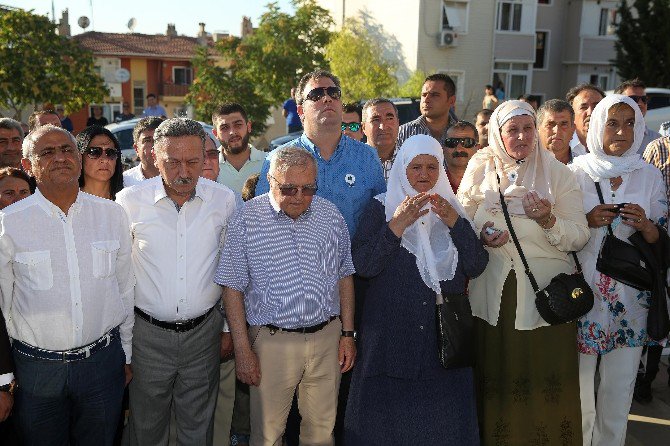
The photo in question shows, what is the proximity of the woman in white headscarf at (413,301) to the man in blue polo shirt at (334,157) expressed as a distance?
347mm

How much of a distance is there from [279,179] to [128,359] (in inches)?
51.9

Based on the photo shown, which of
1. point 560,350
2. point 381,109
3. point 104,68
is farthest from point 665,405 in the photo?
point 104,68

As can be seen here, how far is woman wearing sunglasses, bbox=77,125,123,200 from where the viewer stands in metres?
4.02

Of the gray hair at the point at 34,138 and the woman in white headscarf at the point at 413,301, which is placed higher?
the gray hair at the point at 34,138

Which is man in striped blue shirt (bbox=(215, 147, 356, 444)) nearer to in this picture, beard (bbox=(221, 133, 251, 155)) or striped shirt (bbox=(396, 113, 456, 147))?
beard (bbox=(221, 133, 251, 155))

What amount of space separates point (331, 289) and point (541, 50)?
28147 millimetres

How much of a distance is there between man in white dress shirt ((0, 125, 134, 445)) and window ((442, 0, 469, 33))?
24.4 metres

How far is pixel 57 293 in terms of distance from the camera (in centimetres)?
294

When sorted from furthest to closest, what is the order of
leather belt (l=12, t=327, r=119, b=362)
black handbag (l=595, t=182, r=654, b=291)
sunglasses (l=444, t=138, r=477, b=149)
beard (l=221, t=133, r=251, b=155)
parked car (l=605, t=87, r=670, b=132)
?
1. parked car (l=605, t=87, r=670, b=132)
2. beard (l=221, t=133, r=251, b=155)
3. sunglasses (l=444, t=138, r=477, b=149)
4. black handbag (l=595, t=182, r=654, b=291)
5. leather belt (l=12, t=327, r=119, b=362)

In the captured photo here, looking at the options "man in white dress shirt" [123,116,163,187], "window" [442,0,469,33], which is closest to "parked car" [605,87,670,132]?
"man in white dress shirt" [123,116,163,187]

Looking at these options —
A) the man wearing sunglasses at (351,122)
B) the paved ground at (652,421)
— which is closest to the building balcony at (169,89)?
the man wearing sunglasses at (351,122)

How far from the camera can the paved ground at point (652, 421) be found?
425 centimetres

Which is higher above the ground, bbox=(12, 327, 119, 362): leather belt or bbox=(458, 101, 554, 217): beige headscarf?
bbox=(458, 101, 554, 217): beige headscarf

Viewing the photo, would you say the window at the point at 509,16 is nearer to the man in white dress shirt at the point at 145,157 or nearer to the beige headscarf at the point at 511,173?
the man in white dress shirt at the point at 145,157
